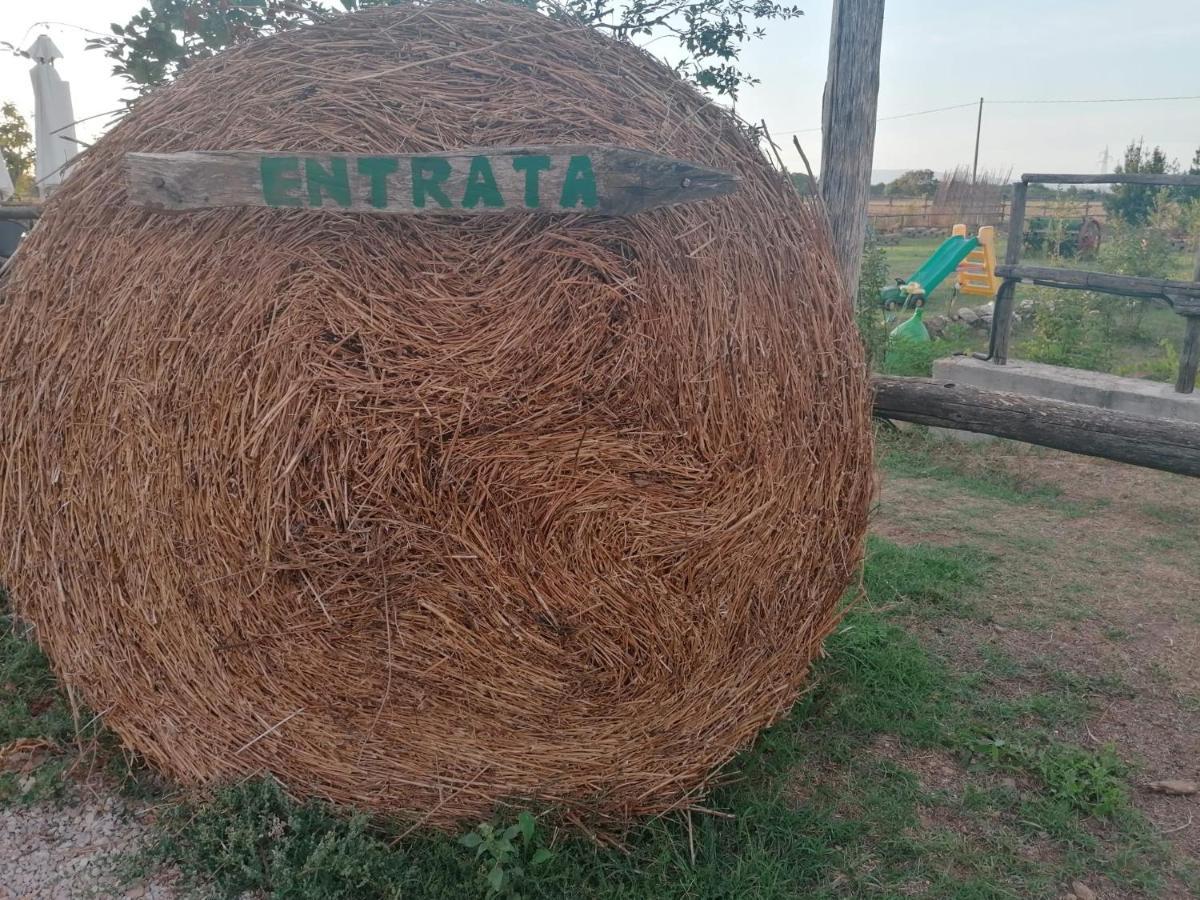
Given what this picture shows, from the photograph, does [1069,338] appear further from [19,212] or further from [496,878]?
[19,212]

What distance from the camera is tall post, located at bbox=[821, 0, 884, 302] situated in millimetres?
4363

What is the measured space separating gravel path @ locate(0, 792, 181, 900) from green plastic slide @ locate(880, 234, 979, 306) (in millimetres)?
11076

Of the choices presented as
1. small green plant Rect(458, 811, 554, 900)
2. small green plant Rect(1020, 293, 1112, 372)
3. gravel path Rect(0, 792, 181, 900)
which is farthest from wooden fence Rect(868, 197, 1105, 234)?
gravel path Rect(0, 792, 181, 900)

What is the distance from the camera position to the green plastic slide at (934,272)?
1227 cm

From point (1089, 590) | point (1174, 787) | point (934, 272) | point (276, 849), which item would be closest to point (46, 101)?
point (276, 849)

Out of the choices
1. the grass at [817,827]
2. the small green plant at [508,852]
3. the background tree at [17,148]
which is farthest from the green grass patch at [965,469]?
the background tree at [17,148]

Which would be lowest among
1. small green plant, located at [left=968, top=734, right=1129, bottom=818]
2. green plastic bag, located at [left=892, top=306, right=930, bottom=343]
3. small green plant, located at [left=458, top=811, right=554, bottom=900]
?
small green plant, located at [left=968, top=734, right=1129, bottom=818]

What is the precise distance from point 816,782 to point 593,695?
1.00 meters

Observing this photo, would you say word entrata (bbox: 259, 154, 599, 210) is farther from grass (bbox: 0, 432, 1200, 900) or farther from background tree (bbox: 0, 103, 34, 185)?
background tree (bbox: 0, 103, 34, 185)

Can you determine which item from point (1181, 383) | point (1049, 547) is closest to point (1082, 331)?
point (1181, 383)

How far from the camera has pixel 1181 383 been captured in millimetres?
6902

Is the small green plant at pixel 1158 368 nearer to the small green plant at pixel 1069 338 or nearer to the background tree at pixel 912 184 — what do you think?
the small green plant at pixel 1069 338

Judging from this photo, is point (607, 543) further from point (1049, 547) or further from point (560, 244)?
point (1049, 547)

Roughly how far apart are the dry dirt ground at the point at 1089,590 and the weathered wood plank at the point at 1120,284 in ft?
4.28
